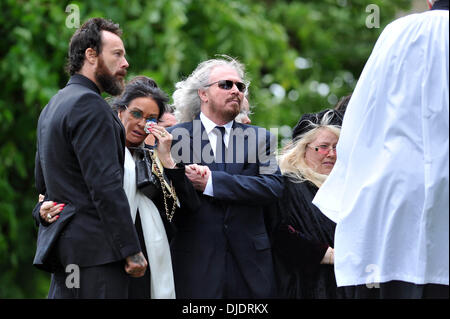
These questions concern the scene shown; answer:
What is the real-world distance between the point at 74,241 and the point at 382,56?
1.82m

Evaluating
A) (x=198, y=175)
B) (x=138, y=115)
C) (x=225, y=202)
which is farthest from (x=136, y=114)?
(x=225, y=202)

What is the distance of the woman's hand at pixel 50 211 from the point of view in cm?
452

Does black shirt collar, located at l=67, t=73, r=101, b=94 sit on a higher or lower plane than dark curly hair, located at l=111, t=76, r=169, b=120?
higher

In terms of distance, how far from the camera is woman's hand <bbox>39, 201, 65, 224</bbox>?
4516 mm

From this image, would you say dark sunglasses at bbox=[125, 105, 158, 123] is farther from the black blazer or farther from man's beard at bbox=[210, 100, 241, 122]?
the black blazer

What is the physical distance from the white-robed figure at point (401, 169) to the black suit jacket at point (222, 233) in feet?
4.39

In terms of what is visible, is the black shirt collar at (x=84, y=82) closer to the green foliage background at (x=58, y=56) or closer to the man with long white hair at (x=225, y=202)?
the man with long white hair at (x=225, y=202)

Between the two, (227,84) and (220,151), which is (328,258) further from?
(227,84)

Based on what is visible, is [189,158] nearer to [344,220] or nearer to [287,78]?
[344,220]

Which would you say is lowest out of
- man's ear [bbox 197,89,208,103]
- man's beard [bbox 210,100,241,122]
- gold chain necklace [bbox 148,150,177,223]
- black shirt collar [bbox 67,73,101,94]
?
gold chain necklace [bbox 148,150,177,223]

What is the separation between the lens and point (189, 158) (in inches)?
218

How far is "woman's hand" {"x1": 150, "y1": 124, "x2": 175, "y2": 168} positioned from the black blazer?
1.60 feet

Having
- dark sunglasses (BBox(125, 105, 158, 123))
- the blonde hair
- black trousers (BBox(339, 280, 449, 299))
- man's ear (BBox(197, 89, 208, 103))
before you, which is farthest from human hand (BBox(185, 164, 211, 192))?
black trousers (BBox(339, 280, 449, 299))

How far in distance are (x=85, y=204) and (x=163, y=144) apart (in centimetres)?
78
